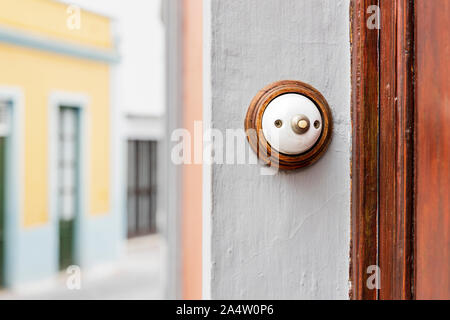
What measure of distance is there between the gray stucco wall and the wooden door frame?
0.02 metres

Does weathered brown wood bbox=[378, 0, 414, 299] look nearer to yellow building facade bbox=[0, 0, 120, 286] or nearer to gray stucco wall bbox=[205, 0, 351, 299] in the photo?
gray stucco wall bbox=[205, 0, 351, 299]

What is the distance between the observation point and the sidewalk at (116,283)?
156 inches

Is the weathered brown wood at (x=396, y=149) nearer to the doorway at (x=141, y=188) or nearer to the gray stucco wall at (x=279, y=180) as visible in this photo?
the gray stucco wall at (x=279, y=180)

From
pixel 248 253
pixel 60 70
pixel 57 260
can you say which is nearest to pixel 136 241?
pixel 57 260

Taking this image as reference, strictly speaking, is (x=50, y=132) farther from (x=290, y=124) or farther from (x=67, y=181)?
(x=290, y=124)

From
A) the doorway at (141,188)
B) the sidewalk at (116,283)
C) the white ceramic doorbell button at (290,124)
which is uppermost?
the white ceramic doorbell button at (290,124)

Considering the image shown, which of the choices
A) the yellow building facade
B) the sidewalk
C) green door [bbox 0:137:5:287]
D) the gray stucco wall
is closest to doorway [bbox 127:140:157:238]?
the sidewalk

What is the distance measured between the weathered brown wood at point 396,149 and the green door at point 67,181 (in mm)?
4410

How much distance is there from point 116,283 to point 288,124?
14.9 feet

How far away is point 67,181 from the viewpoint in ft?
14.8

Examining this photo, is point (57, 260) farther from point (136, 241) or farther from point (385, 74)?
point (385, 74)

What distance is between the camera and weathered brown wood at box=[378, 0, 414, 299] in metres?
0.50

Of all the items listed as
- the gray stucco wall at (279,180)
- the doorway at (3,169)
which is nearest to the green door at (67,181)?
the doorway at (3,169)

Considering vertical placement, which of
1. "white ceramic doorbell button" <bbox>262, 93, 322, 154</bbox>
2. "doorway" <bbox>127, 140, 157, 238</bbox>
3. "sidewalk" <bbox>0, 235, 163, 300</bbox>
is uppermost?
"white ceramic doorbell button" <bbox>262, 93, 322, 154</bbox>
